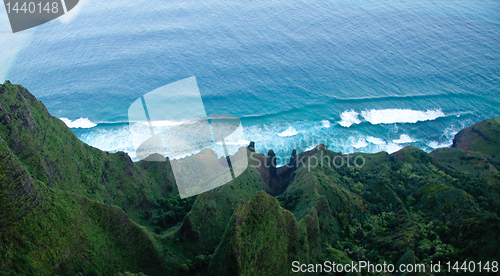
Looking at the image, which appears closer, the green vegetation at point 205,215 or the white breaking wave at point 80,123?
the green vegetation at point 205,215

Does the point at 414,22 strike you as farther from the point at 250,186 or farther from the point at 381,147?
the point at 250,186

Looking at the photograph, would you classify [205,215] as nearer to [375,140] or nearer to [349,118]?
[375,140]

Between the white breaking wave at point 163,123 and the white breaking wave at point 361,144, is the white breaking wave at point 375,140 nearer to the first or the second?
the white breaking wave at point 361,144

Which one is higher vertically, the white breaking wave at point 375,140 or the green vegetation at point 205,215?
the green vegetation at point 205,215

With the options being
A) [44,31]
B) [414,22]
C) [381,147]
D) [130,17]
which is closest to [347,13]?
[414,22]

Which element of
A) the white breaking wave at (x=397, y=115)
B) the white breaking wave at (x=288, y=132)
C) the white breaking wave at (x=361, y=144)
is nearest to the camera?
the white breaking wave at (x=361, y=144)

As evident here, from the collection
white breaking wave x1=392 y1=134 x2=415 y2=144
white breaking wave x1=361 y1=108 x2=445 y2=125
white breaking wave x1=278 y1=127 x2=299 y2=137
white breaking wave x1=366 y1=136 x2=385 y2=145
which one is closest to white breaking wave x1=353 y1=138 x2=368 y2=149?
white breaking wave x1=366 y1=136 x2=385 y2=145

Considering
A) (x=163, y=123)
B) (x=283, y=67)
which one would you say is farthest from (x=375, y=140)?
(x=163, y=123)

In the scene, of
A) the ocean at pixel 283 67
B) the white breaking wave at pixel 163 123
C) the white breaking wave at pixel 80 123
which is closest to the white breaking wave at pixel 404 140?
the ocean at pixel 283 67
